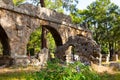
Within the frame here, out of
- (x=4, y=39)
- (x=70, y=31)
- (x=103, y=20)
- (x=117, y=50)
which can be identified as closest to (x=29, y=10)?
(x=4, y=39)

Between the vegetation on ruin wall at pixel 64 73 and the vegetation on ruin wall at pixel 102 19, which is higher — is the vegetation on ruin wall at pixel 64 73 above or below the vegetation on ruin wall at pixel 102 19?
below

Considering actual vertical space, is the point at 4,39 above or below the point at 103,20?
below

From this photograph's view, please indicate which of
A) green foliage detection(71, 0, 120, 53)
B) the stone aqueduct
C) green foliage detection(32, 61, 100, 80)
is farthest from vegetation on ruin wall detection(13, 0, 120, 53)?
green foliage detection(32, 61, 100, 80)

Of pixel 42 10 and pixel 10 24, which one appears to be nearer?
pixel 10 24

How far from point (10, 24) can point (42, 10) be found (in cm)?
363

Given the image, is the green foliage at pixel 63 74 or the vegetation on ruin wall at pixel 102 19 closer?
the green foliage at pixel 63 74

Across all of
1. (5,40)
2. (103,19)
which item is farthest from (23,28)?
(103,19)

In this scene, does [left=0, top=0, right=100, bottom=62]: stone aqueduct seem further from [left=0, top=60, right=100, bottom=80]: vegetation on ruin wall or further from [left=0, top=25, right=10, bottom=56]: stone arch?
[left=0, top=60, right=100, bottom=80]: vegetation on ruin wall

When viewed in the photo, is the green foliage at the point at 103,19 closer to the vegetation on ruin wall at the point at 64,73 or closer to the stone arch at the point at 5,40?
the stone arch at the point at 5,40

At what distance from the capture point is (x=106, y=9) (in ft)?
132

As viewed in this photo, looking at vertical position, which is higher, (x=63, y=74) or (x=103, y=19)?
(x=103, y=19)

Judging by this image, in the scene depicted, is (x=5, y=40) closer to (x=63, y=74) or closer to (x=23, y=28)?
Answer: (x=23, y=28)

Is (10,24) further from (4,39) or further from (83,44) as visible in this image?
(83,44)

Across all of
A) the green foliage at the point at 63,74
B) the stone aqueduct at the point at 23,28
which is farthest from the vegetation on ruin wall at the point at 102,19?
the green foliage at the point at 63,74
